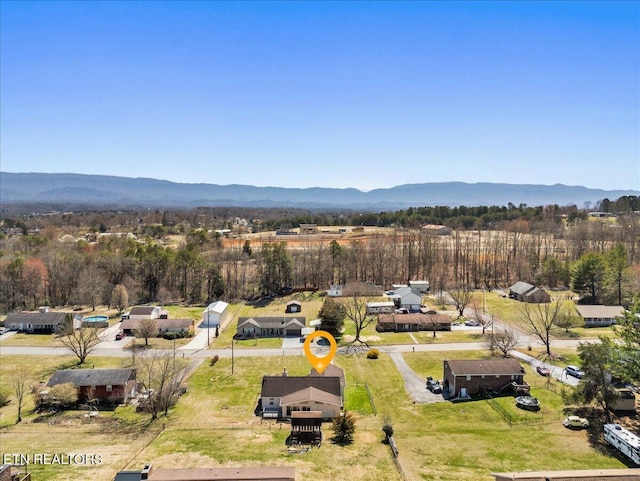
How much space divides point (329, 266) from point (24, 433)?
5523 cm

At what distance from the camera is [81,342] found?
4741 centimetres

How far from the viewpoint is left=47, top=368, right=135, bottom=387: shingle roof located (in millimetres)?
35250

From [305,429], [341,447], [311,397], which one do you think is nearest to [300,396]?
[311,397]

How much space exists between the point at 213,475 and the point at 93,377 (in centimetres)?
2053

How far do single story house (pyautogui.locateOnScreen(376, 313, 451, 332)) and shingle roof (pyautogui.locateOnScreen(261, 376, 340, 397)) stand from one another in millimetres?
21605

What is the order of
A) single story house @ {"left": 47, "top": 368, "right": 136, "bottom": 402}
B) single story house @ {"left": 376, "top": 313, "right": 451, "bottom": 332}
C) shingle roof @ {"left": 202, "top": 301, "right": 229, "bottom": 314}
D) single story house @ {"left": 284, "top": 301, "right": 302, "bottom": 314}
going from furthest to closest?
single story house @ {"left": 284, "top": 301, "right": 302, "bottom": 314}
shingle roof @ {"left": 202, "top": 301, "right": 229, "bottom": 314}
single story house @ {"left": 376, "top": 313, "right": 451, "bottom": 332}
single story house @ {"left": 47, "top": 368, "right": 136, "bottom": 402}

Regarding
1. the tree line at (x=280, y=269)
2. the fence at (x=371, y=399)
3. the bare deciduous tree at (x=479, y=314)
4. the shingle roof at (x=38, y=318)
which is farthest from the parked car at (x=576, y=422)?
the shingle roof at (x=38, y=318)

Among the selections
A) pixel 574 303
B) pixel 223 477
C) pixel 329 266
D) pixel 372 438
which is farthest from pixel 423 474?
pixel 329 266

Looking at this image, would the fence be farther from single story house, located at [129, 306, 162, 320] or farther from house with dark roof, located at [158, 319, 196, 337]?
single story house, located at [129, 306, 162, 320]

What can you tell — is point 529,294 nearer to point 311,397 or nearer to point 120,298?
point 311,397

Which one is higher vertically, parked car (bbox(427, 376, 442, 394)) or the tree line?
the tree line

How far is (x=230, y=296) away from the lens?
72.9 m

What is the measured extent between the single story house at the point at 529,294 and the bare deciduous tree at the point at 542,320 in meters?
1.99

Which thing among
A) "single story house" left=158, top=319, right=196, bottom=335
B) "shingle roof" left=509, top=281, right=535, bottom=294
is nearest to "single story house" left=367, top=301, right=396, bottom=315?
"shingle roof" left=509, top=281, right=535, bottom=294
